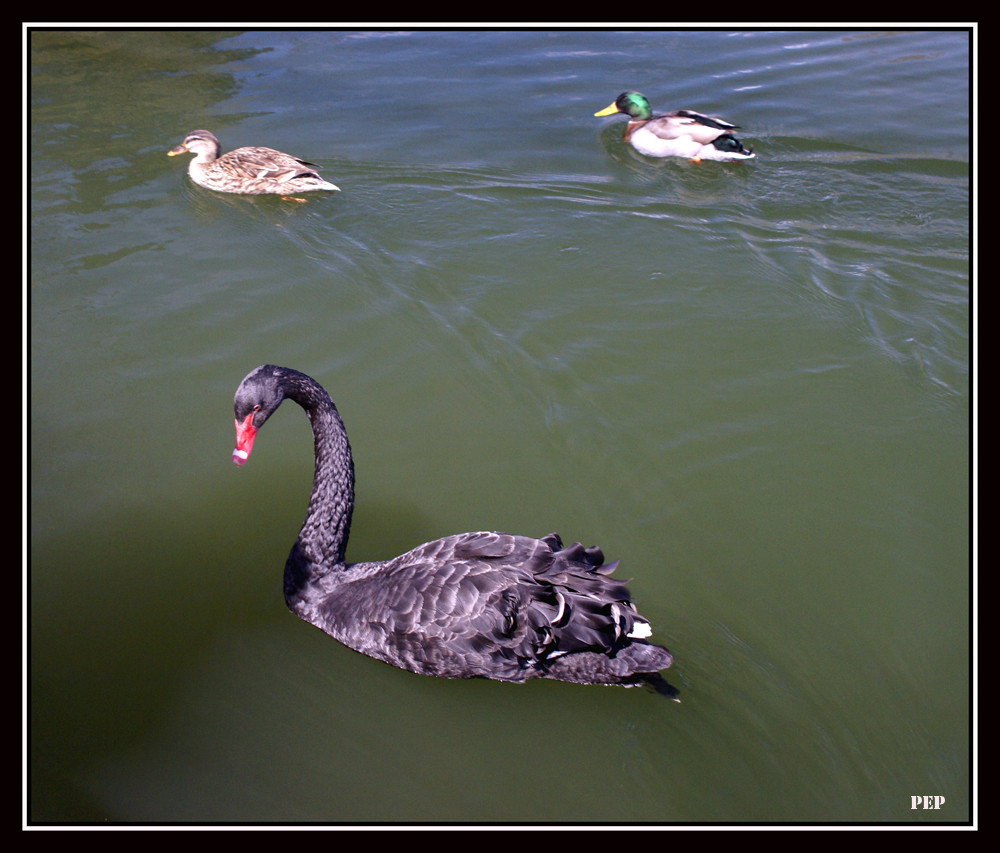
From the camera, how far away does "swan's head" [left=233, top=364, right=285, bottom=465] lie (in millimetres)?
3203

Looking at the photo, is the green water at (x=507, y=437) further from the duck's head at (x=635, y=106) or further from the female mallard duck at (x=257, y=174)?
the duck's head at (x=635, y=106)

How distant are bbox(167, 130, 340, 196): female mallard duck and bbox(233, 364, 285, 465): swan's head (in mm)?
3771

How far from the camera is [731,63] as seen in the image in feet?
31.2

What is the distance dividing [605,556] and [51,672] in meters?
2.54

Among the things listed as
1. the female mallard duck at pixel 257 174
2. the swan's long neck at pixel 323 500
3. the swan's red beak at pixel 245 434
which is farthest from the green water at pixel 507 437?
the swan's red beak at pixel 245 434

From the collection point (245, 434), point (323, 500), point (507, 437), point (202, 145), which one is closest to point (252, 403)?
point (245, 434)

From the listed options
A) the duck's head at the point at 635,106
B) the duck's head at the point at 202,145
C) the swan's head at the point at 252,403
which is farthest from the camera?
the duck's head at the point at 635,106

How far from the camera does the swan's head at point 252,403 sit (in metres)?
3.20

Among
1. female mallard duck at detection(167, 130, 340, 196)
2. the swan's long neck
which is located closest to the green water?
female mallard duck at detection(167, 130, 340, 196)

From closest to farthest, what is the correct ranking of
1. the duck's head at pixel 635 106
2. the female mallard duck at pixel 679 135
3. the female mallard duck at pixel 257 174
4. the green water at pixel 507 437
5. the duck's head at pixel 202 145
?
the green water at pixel 507 437 < the female mallard duck at pixel 257 174 < the duck's head at pixel 202 145 < the female mallard duck at pixel 679 135 < the duck's head at pixel 635 106

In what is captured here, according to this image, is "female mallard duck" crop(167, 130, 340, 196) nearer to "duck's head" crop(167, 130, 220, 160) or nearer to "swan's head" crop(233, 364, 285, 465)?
"duck's head" crop(167, 130, 220, 160)

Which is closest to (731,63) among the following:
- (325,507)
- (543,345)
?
(543,345)

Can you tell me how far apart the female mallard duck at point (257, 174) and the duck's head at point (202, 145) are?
0.44 ft

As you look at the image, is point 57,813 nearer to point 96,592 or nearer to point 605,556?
point 96,592
